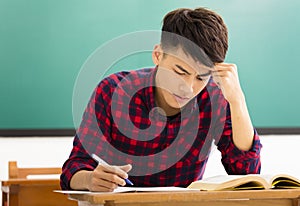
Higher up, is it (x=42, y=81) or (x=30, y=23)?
(x=30, y=23)

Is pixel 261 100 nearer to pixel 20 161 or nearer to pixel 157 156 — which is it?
pixel 20 161

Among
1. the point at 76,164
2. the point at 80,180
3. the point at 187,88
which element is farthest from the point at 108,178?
the point at 187,88

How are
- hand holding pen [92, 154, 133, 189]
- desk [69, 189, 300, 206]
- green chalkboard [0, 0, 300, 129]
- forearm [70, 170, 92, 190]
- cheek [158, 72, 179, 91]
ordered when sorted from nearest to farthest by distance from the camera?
desk [69, 189, 300, 206]
hand holding pen [92, 154, 133, 189]
forearm [70, 170, 92, 190]
cheek [158, 72, 179, 91]
green chalkboard [0, 0, 300, 129]

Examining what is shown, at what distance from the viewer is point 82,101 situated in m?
2.36

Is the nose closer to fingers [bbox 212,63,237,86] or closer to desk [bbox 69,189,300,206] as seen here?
fingers [bbox 212,63,237,86]

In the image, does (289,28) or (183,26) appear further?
(289,28)

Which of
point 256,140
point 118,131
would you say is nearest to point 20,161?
point 118,131

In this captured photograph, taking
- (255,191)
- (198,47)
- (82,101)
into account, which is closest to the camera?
(255,191)

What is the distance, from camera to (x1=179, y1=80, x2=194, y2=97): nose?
1.80m

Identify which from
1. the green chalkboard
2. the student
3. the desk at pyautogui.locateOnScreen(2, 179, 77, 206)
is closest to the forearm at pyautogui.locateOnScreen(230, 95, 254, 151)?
the student

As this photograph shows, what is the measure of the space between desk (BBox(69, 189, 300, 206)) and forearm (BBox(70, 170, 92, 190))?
0.25ft

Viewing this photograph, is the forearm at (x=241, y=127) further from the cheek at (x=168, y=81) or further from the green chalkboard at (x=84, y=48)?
the green chalkboard at (x=84, y=48)

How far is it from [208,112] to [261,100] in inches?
78.8

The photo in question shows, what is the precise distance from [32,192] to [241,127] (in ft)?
3.89
